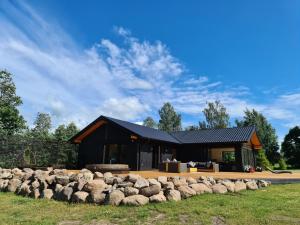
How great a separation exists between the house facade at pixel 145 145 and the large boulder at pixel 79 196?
31.5 ft

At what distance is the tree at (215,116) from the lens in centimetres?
4360

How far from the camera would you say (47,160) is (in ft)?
61.9

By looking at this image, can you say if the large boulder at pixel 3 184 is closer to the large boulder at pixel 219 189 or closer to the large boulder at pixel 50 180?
the large boulder at pixel 50 180

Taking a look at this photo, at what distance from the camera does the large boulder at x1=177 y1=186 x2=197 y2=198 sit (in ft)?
25.4

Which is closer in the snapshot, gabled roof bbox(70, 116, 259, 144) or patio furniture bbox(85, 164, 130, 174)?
patio furniture bbox(85, 164, 130, 174)

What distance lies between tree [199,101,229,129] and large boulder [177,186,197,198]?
36.6m

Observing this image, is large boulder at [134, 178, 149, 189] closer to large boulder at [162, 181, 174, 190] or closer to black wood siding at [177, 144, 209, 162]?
large boulder at [162, 181, 174, 190]

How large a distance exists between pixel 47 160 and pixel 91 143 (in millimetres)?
3213

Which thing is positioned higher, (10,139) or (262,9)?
(262,9)

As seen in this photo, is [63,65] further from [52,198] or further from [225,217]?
[225,217]

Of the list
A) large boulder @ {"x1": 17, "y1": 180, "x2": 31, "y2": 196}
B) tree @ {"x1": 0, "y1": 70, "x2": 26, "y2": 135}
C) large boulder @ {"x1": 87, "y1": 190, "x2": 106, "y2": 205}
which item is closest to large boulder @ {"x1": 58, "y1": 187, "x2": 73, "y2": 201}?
large boulder @ {"x1": 87, "y1": 190, "x2": 106, "y2": 205}

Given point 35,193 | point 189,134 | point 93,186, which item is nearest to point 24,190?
point 35,193

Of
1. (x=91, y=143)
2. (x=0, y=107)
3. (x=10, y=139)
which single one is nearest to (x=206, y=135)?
(x=91, y=143)

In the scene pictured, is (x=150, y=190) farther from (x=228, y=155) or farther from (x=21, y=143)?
(x=228, y=155)
